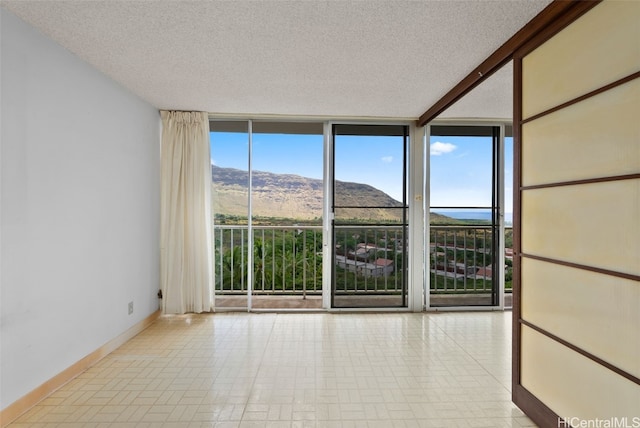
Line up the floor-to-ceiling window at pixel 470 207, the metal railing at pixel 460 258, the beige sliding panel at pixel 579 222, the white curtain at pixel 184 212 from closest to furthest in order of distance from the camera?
the beige sliding panel at pixel 579 222, the white curtain at pixel 184 212, the floor-to-ceiling window at pixel 470 207, the metal railing at pixel 460 258

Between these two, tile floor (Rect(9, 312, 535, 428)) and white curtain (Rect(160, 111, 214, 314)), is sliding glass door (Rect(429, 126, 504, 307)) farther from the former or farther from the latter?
white curtain (Rect(160, 111, 214, 314))

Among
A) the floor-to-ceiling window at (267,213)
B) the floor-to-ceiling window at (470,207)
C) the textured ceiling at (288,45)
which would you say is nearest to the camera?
the textured ceiling at (288,45)

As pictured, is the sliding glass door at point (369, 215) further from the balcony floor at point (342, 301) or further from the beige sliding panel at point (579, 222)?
the beige sliding panel at point (579, 222)

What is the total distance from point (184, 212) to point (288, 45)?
232 centimetres

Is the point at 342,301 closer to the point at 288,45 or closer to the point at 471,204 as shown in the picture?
the point at 471,204

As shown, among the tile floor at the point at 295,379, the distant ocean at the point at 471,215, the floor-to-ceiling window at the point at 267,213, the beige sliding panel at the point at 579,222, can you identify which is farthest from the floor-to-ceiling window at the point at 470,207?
the beige sliding panel at the point at 579,222

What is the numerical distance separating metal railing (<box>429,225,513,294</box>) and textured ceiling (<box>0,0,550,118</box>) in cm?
176

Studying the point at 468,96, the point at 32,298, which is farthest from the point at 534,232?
the point at 32,298

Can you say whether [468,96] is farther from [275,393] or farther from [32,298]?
[32,298]

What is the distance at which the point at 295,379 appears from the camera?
2.37m

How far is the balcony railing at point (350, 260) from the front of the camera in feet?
13.8

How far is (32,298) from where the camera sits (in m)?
2.01

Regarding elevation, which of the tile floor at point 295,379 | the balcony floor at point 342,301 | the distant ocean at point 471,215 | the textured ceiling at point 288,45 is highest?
the textured ceiling at point 288,45

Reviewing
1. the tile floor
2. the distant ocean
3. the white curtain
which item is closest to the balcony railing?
the distant ocean
